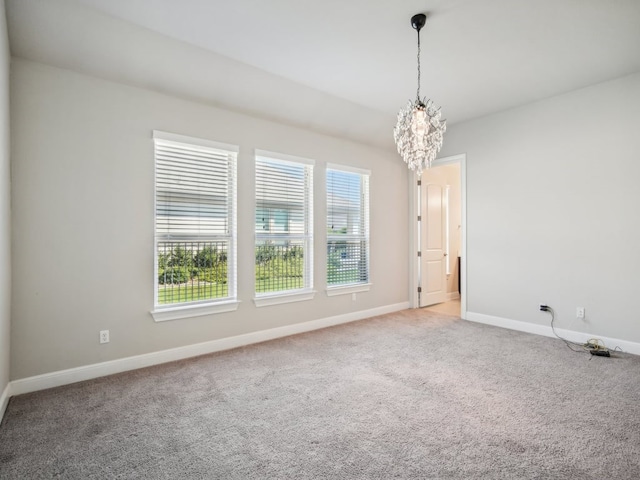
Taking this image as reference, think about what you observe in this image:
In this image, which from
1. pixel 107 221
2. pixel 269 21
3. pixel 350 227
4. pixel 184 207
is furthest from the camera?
pixel 350 227

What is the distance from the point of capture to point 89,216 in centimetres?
287

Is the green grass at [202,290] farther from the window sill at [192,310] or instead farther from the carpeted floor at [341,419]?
the carpeted floor at [341,419]

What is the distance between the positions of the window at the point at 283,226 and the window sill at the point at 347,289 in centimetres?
37

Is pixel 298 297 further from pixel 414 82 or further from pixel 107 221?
pixel 414 82

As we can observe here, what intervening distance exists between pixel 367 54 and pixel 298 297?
286cm

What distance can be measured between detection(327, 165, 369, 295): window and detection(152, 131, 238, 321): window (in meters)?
1.48

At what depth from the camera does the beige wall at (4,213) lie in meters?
2.21

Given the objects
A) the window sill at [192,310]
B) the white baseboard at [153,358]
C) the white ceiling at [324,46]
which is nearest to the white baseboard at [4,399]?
the white baseboard at [153,358]

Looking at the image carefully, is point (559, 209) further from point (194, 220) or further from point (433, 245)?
point (194, 220)

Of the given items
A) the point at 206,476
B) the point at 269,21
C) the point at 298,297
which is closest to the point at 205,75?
the point at 269,21

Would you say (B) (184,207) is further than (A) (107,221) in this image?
Yes

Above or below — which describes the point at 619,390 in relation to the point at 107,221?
below

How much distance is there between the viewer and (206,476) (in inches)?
65.8

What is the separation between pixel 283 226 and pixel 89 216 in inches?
79.8
